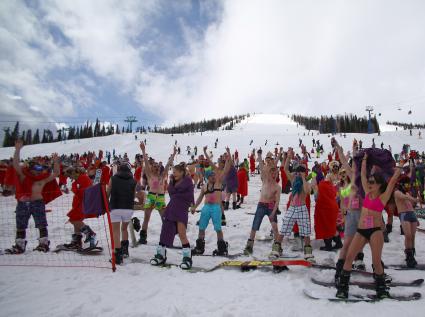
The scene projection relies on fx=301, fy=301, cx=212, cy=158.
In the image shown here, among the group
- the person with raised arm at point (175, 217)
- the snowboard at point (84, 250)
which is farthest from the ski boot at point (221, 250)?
the snowboard at point (84, 250)

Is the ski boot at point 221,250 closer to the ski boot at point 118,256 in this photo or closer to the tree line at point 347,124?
the ski boot at point 118,256

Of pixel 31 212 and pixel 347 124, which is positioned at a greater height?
pixel 347 124

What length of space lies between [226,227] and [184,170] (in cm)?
301

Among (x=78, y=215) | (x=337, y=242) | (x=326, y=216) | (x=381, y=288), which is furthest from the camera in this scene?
(x=337, y=242)

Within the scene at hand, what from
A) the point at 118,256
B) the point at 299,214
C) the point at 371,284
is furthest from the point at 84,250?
the point at 371,284

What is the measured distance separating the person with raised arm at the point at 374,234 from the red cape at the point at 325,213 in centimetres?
211

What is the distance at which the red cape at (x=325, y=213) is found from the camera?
225 inches

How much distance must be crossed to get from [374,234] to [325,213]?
223 cm

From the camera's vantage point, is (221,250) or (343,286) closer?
(343,286)

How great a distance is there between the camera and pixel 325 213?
5766 millimetres

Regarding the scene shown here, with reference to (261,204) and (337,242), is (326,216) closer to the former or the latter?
(337,242)

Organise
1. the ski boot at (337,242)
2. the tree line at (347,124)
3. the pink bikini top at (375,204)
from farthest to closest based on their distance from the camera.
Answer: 1. the tree line at (347,124)
2. the ski boot at (337,242)
3. the pink bikini top at (375,204)

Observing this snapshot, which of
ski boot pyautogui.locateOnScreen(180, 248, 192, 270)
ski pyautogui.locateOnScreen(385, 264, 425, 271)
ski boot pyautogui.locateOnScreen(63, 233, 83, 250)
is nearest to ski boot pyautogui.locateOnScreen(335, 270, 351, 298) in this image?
ski pyautogui.locateOnScreen(385, 264, 425, 271)

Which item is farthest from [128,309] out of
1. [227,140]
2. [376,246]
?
[227,140]
